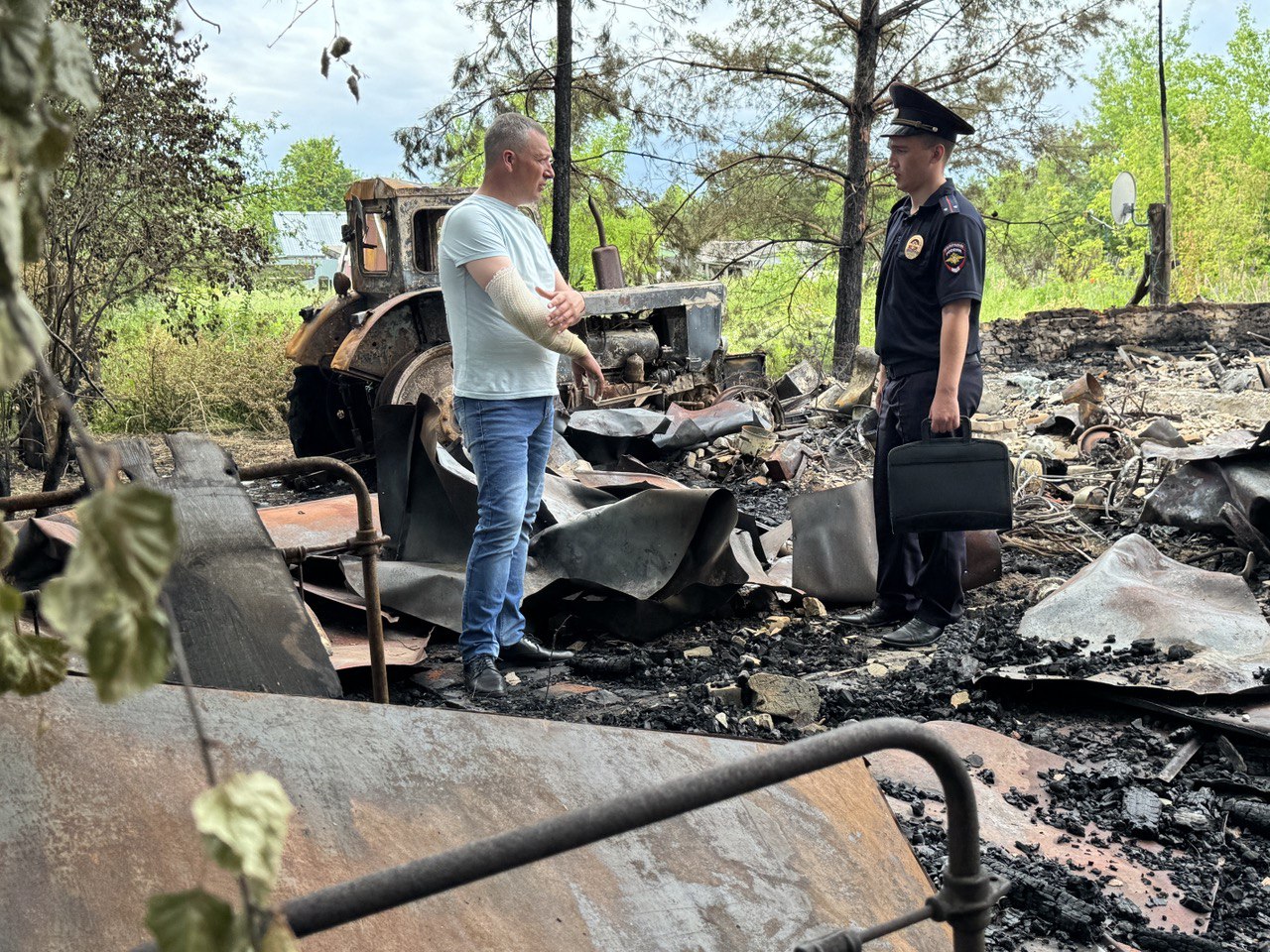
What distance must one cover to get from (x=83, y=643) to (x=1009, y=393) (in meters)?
13.3

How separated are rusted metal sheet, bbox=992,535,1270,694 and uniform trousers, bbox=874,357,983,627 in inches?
14.7

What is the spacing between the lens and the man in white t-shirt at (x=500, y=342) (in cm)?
374

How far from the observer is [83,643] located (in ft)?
1.67

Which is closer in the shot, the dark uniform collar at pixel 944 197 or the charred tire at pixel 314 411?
the dark uniform collar at pixel 944 197

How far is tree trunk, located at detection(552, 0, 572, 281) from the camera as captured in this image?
11930 mm

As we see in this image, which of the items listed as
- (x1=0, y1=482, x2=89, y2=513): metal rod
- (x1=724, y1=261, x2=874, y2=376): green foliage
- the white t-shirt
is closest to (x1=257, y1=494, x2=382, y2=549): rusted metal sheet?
the white t-shirt

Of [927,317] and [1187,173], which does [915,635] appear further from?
[1187,173]

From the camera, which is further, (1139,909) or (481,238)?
(481,238)

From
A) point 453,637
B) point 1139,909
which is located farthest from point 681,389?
point 1139,909

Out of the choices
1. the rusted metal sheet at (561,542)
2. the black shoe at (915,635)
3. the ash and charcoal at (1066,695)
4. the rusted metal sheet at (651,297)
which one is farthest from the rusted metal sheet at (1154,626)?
the rusted metal sheet at (651,297)

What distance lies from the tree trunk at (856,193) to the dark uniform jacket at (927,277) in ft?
29.5

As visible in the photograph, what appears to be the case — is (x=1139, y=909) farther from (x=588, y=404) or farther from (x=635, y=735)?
(x=588, y=404)

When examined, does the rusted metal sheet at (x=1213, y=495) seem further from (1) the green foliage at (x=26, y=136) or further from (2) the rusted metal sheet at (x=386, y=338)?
(1) the green foliage at (x=26, y=136)

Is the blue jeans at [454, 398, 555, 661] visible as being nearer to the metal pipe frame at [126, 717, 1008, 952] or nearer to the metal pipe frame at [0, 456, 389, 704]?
the metal pipe frame at [0, 456, 389, 704]
